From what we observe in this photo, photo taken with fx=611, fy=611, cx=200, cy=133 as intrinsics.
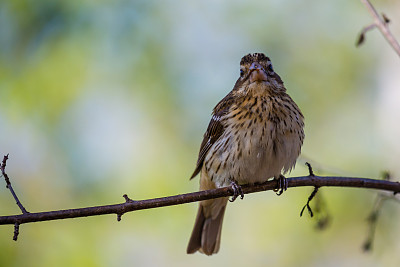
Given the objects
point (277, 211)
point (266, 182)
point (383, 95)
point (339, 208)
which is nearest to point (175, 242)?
point (277, 211)

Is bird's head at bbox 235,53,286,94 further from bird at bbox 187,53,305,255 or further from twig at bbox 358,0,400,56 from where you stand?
twig at bbox 358,0,400,56

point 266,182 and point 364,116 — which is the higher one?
point 364,116

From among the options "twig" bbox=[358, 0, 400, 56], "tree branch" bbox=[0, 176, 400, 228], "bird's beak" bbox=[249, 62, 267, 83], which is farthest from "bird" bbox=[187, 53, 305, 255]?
"twig" bbox=[358, 0, 400, 56]

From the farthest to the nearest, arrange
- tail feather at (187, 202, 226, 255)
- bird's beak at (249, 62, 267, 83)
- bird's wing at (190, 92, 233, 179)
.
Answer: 1. tail feather at (187, 202, 226, 255)
2. bird's wing at (190, 92, 233, 179)
3. bird's beak at (249, 62, 267, 83)

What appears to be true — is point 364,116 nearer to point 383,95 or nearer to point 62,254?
point 383,95

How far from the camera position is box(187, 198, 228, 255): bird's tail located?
619 cm

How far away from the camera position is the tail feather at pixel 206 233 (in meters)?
6.19

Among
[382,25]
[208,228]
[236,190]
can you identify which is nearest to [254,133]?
[236,190]

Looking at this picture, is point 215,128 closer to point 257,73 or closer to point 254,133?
point 254,133

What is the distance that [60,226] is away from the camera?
7.32 metres

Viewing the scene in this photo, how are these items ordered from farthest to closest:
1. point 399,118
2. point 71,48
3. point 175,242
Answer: point 71,48, point 175,242, point 399,118

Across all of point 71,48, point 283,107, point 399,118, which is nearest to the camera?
point 283,107

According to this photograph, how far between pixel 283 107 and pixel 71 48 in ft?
13.7

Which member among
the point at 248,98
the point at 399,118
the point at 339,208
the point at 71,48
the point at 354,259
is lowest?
the point at 354,259
